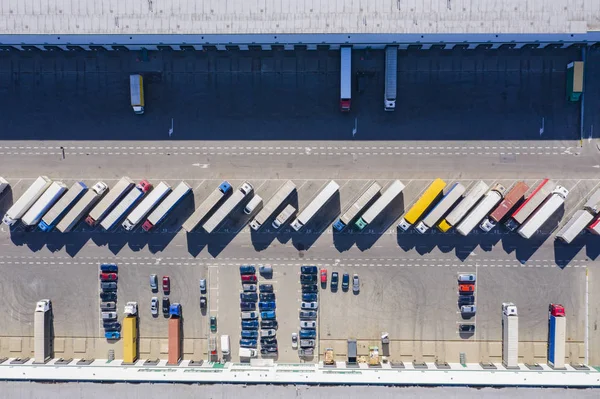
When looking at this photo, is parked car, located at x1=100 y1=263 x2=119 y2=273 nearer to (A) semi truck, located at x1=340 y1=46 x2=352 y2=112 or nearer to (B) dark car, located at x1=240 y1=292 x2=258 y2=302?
(B) dark car, located at x1=240 y1=292 x2=258 y2=302

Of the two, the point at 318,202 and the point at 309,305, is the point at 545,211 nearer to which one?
the point at 318,202

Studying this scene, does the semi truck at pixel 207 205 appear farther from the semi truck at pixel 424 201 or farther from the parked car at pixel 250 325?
the semi truck at pixel 424 201

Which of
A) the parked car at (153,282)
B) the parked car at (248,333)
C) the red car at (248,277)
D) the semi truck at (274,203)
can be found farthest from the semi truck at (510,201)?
the parked car at (153,282)

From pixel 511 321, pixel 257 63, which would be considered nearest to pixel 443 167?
pixel 511 321

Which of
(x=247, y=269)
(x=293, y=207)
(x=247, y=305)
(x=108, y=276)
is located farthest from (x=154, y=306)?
(x=293, y=207)

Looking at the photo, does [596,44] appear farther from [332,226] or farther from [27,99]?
[27,99]

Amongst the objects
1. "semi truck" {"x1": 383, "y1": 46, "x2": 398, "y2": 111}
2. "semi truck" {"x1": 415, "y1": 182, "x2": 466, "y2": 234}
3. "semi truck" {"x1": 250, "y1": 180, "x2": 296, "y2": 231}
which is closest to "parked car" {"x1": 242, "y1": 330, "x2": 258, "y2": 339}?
"semi truck" {"x1": 250, "y1": 180, "x2": 296, "y2": 231}

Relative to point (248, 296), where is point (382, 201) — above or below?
above
